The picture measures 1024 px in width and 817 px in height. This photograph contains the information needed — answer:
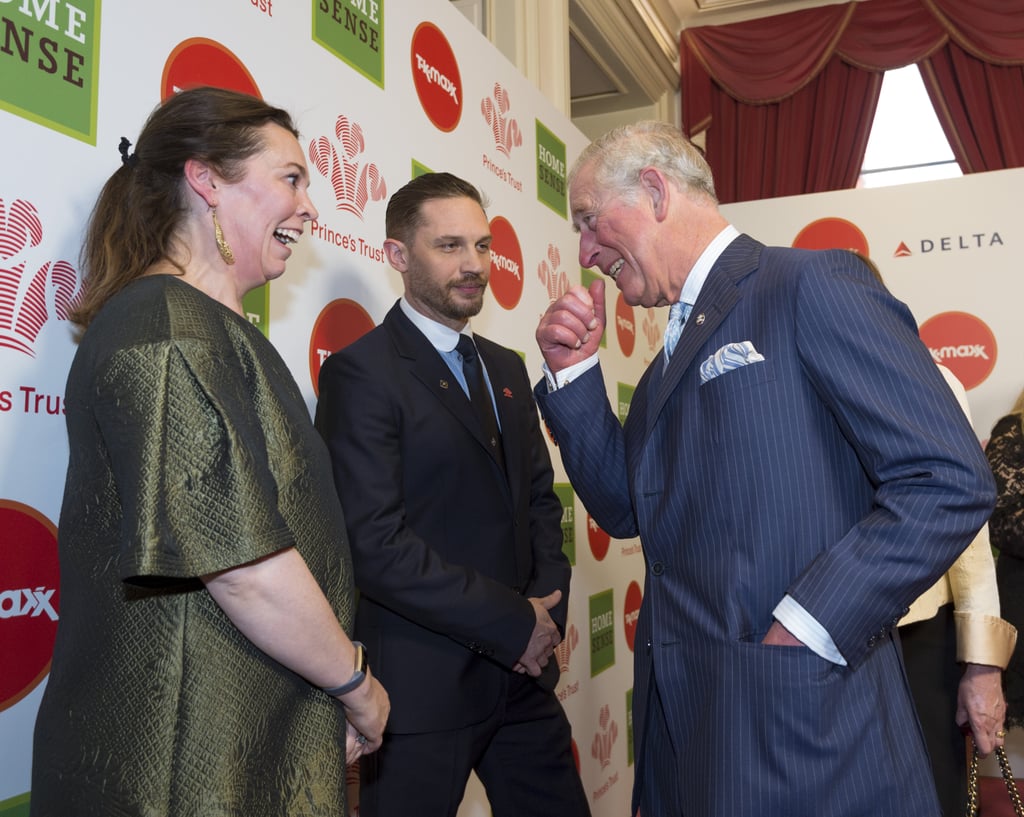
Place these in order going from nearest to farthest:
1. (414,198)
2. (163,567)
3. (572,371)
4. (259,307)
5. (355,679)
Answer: (163,567)
(355,679)
(572,371)
(259,307)
(414,198)

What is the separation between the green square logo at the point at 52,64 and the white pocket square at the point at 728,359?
1062 millimetres

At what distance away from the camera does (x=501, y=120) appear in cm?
318

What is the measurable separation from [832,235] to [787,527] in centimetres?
353

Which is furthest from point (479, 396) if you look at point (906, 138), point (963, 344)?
point (906, 138)

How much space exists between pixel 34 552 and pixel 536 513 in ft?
4.08

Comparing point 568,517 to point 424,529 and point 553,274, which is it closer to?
point 553,274

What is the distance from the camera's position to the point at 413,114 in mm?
2586

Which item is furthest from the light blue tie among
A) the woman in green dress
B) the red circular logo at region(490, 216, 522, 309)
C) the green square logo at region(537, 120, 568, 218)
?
the green square logo at region(537, 120, 568, 218)

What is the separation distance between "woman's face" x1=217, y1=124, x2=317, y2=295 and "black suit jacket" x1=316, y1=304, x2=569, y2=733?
1.77ft

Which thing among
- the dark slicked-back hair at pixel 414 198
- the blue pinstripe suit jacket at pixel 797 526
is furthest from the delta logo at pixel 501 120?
the blue pinstripe suit jacket at pixel 797 526

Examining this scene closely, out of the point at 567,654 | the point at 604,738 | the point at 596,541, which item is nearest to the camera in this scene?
the point at 567,654

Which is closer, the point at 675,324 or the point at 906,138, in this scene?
the point at 675,324

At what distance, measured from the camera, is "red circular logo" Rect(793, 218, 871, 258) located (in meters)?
4.46

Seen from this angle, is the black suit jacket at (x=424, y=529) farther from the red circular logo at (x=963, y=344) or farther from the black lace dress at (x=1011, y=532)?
the red circular logo at (x=963, y=344)
